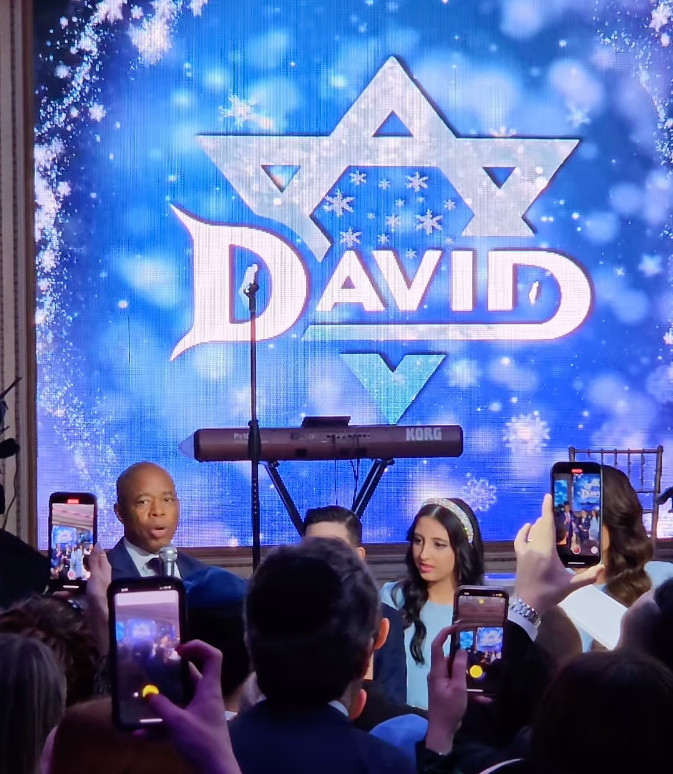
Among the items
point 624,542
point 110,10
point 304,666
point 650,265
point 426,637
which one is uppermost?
point 110,10

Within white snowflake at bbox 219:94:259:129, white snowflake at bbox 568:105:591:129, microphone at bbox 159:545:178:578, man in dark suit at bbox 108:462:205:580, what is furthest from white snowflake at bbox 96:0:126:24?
microphone at bbox 159:545:178:578

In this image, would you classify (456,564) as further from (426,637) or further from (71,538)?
(71,538)

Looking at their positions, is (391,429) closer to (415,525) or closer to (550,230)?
(550,230)

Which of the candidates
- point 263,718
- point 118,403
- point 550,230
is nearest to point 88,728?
point 263,718

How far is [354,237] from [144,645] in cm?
495

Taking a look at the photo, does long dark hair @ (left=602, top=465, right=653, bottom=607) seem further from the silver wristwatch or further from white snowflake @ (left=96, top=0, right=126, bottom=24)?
white snowflake @ (left=96, top=0, right=126, bottom=24)

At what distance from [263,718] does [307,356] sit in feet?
15.3

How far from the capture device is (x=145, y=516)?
3.93 m

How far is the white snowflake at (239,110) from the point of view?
612cm

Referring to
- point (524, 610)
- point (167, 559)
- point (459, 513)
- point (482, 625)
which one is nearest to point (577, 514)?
point (524, 610)

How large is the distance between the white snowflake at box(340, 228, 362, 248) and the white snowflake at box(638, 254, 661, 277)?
4.92ft

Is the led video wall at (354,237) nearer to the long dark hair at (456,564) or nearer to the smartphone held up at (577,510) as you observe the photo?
the long dark hair at (456,564)

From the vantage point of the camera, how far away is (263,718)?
5.10ft

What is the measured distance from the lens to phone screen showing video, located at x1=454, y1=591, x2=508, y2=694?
203cm
